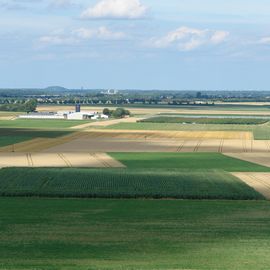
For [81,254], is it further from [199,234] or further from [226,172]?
[226,172]

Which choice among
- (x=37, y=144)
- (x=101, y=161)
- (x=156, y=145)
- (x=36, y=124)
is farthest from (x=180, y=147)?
(x=36, y=124)

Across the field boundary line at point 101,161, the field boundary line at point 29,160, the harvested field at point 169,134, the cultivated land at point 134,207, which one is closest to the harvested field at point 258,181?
the cultivated land at point 134,207

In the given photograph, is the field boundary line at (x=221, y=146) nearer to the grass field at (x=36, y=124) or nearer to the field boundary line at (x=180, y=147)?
the field boundary line at (x=180, y=147)

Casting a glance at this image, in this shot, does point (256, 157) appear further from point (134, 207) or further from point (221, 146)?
point (134, 207)

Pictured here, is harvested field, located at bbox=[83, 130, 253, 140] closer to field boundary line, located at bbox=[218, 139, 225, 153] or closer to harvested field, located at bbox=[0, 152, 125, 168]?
field boundary line, located at bbox=[218, 139, 225, 153]

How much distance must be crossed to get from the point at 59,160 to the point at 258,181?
2100 centimetres

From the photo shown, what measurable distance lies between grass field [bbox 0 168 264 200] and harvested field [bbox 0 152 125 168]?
6068 millimetres

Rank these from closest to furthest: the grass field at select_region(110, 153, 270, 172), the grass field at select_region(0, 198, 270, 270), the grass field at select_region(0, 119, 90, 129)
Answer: the grass field at select_region(0, 198, 270, 270) < the grass field at select_region(110, 153, 270, 172) < the grass field at select_region(0, 119, 90, 129)

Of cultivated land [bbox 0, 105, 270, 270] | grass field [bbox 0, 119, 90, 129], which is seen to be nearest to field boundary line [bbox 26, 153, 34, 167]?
cultivated land [bbox 0, 105, 270, 270]

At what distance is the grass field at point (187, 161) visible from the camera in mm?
65125

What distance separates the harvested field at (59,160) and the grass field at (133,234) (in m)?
21.2

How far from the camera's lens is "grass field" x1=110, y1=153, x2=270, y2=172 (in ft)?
214

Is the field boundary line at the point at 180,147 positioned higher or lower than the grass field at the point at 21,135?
higher

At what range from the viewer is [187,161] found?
7069cm
